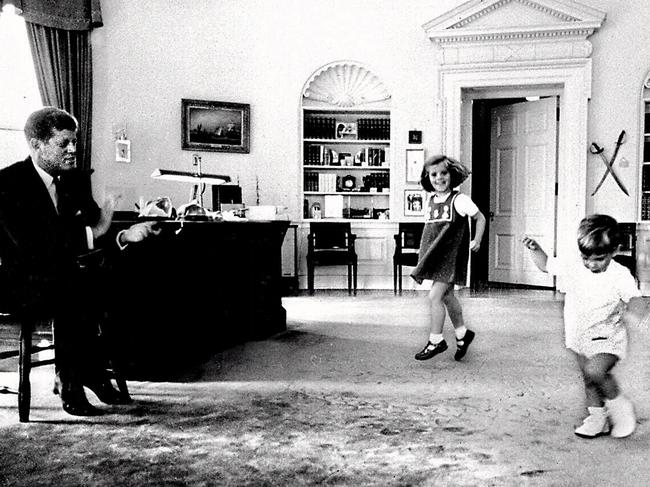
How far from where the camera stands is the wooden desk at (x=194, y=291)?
140 inches

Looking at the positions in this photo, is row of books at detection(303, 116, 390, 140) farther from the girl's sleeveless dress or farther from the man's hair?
the man's hair

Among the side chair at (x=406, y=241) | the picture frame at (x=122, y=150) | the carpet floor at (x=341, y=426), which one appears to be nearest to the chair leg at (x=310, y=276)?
the side chair at (x=406, y=241)

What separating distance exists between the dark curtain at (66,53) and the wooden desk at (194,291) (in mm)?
3720

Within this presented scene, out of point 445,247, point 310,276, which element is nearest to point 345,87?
point 310,276

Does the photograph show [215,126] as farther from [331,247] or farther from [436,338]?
[436,338]

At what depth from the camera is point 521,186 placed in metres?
9.02

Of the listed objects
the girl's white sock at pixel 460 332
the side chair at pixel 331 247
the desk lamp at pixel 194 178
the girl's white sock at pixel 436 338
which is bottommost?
the girl's white sock at pixel 436 338

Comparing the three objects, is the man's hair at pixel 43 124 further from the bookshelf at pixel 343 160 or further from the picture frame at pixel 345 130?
the picture frame at pixel 345 130

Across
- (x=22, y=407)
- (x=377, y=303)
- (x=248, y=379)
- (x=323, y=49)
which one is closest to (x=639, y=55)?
(x=323, y=49)

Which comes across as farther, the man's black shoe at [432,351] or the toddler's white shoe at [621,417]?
the man's black shoe at [432,351]

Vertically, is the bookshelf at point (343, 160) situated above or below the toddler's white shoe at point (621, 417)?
above

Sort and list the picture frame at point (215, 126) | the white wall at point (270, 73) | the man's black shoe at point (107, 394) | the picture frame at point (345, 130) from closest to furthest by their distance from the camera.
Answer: the man's black shoe at point (107, 394) < the white wall at point (270, 73) < the picture frame at point (215, 126) < the picture frame at point (345, 130)

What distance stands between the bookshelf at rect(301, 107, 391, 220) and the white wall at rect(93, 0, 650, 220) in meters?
0.22

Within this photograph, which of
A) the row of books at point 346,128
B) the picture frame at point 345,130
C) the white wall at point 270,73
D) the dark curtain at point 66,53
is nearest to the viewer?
the dark curtain at point 66,53
